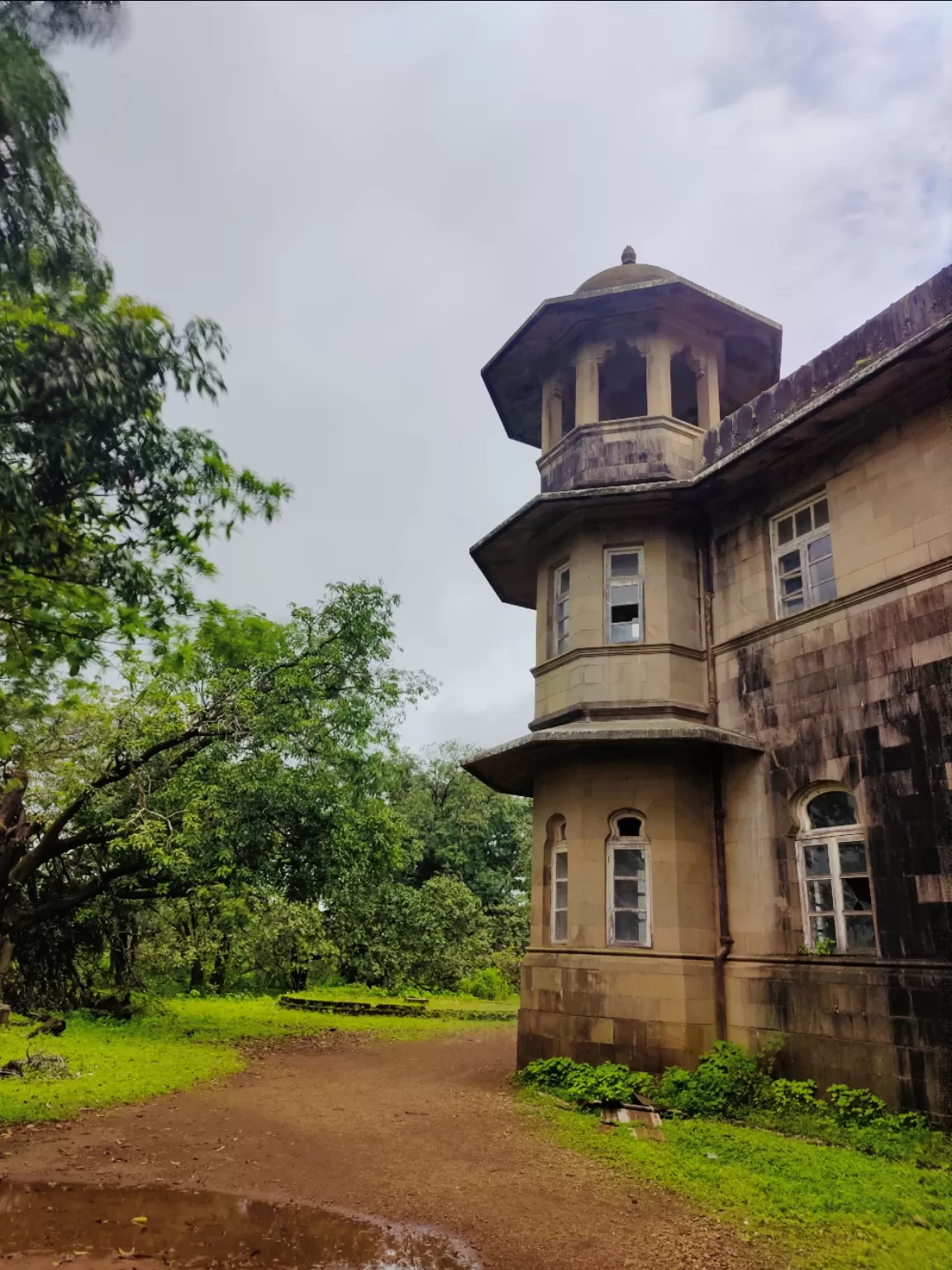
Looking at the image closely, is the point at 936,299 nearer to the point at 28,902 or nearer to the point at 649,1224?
the point at 649,1224

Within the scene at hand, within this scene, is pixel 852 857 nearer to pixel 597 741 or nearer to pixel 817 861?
pixel 817 861

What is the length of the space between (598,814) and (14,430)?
27.5 feet

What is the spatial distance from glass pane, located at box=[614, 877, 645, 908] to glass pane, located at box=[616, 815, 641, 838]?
0.56 meters

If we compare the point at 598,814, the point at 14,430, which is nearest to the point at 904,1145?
the point at 598,814

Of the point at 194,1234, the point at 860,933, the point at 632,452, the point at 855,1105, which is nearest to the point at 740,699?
the point at 860,933

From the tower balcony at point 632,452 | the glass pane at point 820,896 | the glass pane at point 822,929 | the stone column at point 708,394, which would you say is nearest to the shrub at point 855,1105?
the glass pane at point 822,929

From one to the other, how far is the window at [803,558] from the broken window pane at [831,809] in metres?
2.36

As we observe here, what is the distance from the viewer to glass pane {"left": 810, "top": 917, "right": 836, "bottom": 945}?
931 cm

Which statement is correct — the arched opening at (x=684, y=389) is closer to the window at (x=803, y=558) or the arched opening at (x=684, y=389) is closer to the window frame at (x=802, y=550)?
the window frame at (x=802, y=550)

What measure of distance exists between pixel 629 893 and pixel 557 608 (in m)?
4.48

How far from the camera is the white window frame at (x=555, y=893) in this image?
37.0 feet

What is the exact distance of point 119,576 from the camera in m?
6.46

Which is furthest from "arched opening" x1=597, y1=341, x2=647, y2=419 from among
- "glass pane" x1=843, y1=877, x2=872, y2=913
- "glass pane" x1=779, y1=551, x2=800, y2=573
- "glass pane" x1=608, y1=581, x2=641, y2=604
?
"glass pane" x1=843, y1=877, x2=872, y2=913

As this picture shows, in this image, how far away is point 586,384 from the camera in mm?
13336
